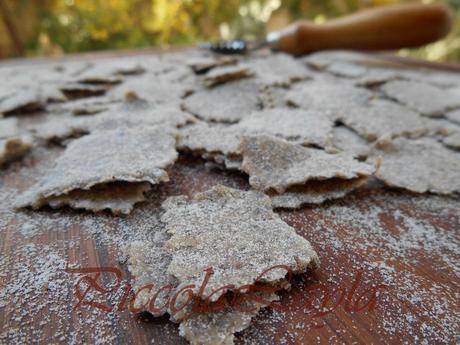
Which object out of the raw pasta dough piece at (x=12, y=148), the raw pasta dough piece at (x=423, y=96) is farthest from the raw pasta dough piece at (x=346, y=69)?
the raw pasta dough piece at (x=12, y=148)

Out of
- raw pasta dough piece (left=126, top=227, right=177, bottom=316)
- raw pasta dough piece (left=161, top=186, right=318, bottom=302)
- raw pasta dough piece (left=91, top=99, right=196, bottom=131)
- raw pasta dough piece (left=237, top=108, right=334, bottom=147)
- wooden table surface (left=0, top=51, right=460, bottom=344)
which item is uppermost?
raw pasta dough piece (left=91, top=99, right=196, bottom=131)

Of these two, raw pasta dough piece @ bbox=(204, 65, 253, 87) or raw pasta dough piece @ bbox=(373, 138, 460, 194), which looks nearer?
raw pasta dough piece @ bbox=(373, 138, 460, 194)

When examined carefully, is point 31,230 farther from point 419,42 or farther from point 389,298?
point 419,42

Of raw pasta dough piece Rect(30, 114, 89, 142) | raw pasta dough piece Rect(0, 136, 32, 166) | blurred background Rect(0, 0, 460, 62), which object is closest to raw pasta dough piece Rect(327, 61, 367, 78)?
raw pasta dough piece Rect(30, 114, 89, 142)

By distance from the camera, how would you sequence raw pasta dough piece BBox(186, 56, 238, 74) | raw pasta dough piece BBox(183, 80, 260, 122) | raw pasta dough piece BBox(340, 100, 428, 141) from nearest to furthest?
1. raw pasta dough piece BBox(340, 100, 428, 141)
2. raw pasta dough piece BBox(183, 80, 260, 122)
3. raw pasta dough piece BBox(186, 56, 238, 74)

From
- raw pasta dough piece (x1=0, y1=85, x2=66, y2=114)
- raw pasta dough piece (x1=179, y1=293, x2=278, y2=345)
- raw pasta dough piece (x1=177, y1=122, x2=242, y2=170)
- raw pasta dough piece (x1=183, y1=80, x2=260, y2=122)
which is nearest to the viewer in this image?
raw pasta dough piece (x1=179, y1=293, x2=278, y2=345)

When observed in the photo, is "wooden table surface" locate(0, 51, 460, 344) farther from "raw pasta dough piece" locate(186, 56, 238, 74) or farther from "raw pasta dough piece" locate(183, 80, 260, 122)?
"raw pasta dough piece" locate(186, 56, 238, 74)

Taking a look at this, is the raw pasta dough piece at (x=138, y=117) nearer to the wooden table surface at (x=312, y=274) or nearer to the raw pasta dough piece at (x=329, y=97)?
the wooden table surface at (x=312, y=274)
